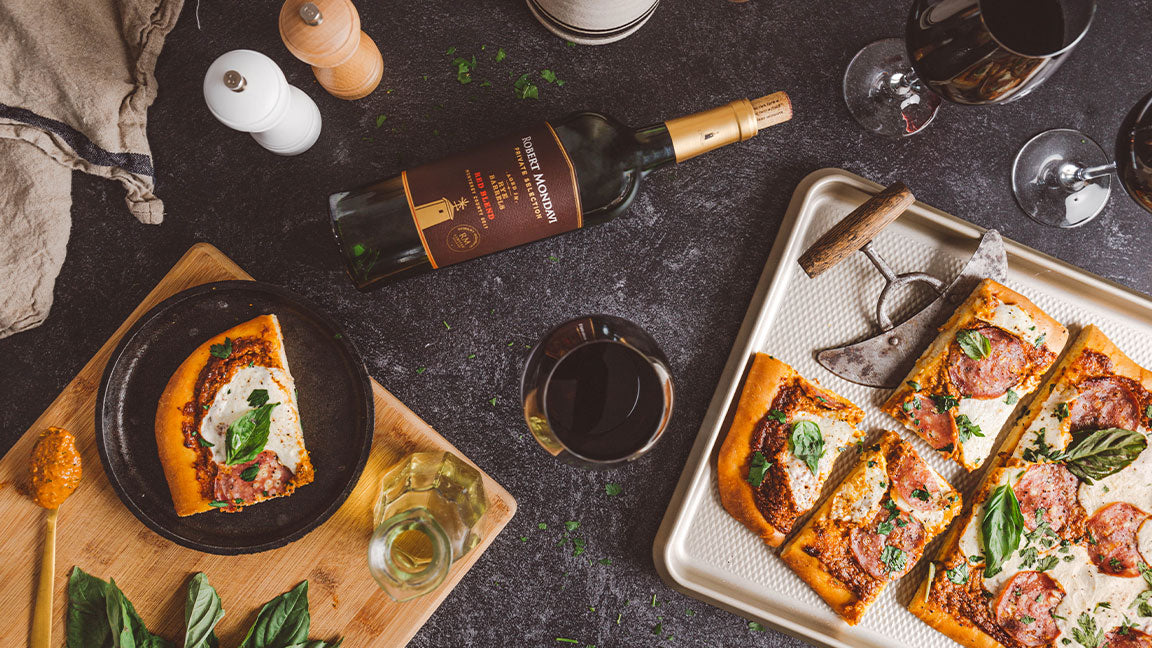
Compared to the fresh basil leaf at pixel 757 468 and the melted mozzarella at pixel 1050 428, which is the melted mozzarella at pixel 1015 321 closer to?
the melted mozzarella at pixel 1050 428

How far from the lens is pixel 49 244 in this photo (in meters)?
1.35

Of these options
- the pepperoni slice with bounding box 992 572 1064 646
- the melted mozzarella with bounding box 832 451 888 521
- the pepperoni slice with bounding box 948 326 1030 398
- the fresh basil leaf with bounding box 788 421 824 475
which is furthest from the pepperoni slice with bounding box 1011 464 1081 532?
the fresh basil leaf with bounding box 788 421 824 475

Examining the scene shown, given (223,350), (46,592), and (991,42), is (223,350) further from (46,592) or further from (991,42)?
(991,42)

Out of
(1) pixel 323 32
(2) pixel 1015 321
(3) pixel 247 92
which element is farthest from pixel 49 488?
(2) pixel 1015 321

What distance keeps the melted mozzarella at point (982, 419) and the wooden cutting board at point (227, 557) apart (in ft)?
3.22

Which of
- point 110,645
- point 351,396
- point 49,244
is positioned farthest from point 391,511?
point 49,244

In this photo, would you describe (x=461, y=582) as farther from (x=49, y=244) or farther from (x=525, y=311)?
(x=49, y=244)

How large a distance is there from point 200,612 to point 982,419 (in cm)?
162

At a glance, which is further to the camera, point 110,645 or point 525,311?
point 525,311

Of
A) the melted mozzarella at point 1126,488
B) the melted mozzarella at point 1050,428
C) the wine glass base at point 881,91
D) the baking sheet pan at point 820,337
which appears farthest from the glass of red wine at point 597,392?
the melted mozzarella at point 1126,488

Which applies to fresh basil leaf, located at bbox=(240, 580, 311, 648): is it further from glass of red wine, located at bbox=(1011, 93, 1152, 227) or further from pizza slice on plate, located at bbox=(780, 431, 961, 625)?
glass of red wine, located at bbox=(1011, 93, 1152, 227)

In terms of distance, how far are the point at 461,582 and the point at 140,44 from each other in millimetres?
1284

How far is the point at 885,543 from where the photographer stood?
1.40 meters

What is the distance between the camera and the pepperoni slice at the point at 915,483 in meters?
1.41
